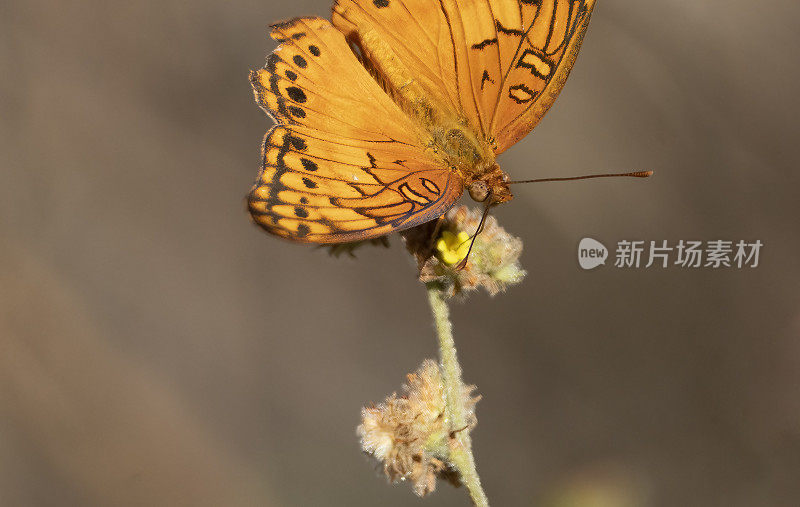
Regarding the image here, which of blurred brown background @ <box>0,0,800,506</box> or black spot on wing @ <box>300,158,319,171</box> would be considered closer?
black spot on wing @ <box>300,158,319,171</box>

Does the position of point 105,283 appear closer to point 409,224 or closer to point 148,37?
point 148,37

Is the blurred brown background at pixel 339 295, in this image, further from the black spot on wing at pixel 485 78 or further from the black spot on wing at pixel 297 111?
the black spot on wing at pixel 297 111

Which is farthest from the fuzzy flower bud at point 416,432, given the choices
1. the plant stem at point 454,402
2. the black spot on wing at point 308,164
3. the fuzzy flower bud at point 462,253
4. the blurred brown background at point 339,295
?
the blurred brown background at point 339,295

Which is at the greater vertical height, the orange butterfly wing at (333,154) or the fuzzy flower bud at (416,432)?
the orange butterfly wing at (333,154)

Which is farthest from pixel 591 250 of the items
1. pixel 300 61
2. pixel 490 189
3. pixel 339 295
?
pixel 300 61

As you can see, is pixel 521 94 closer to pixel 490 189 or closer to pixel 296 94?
pixel 490 189

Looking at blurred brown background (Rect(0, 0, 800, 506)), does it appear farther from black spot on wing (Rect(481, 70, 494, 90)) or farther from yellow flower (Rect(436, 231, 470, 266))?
black spot on wing (Rect(481, 70, 494, 90))

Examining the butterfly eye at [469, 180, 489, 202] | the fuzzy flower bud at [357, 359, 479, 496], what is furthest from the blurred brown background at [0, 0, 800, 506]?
the butterfly eye at [469, 180, 489, 202]
